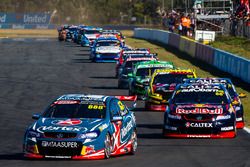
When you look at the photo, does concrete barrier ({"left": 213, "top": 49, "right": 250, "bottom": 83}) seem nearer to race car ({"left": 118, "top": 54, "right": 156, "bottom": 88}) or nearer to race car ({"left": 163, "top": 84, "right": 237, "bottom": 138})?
race car ({"left": 118, "top": 54, "right": 156, "bottom": 88})

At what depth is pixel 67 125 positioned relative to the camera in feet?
52.4

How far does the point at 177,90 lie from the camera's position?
21.3m

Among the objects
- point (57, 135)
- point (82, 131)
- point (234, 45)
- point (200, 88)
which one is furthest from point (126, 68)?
point (57, 135)

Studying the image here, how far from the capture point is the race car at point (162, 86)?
2681cm

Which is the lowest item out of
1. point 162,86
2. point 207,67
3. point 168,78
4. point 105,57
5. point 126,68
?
point 105,57

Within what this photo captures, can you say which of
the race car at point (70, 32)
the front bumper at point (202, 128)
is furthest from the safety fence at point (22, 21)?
the front bumper at point (202, 128)

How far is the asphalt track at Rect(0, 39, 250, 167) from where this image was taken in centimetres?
1616

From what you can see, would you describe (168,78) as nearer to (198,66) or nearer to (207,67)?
(207,67)

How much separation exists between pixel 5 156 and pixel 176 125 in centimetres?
465

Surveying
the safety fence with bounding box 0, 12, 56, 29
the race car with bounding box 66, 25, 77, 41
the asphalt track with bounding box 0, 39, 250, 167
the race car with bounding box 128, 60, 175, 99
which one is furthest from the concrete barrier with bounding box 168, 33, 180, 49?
the safety fence with bounding box 0, 12, 56, 29

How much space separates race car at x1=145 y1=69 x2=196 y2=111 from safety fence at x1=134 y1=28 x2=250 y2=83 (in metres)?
8.26

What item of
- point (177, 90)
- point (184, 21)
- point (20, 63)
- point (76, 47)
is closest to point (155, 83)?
point (177, 90)

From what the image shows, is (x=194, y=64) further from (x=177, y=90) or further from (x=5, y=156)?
(x=5, y=156)

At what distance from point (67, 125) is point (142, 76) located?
1548 cm
